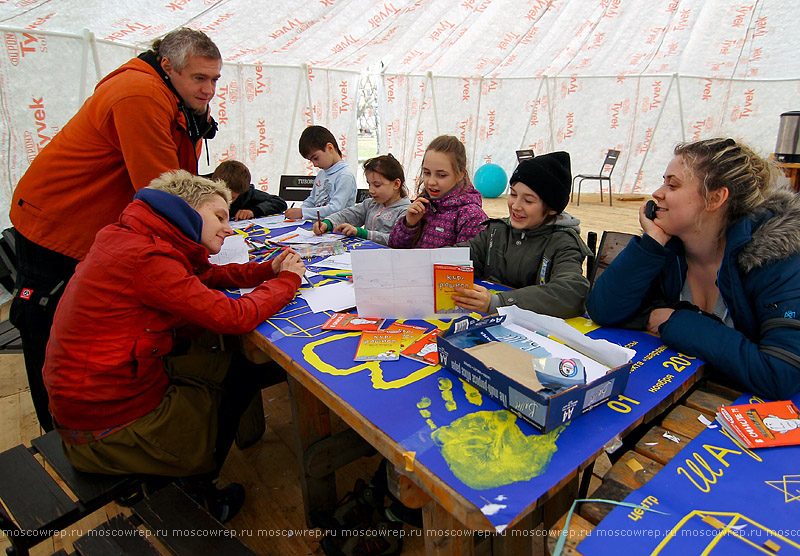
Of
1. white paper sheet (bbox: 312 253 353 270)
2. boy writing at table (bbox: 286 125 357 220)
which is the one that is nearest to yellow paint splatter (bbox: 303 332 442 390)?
white paper sheet (bbox: 312 253 353 270)

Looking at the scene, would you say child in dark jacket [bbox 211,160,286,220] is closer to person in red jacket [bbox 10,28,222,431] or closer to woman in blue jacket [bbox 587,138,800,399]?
person in red jacket [bbox 10,28,222,431]

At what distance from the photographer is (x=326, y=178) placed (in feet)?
11.5

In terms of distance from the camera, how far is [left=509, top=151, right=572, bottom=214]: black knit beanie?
5.26 feet

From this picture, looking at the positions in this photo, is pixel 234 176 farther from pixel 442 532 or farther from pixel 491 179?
pixel 491 179

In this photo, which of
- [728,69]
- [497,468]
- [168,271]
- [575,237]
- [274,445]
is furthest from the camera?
[728,69]

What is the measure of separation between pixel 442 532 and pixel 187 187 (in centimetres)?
129

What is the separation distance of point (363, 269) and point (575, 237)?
0.83 m

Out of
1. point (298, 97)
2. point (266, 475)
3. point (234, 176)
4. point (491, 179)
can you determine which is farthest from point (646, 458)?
point (491, 179)

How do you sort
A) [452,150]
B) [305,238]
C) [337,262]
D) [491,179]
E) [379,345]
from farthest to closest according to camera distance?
1. [491,179]
2. [305,238]
3. [452,150]
4. [337,262]
5. [379,345]

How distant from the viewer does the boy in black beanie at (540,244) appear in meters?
1.43

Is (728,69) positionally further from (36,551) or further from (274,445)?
(36,551)

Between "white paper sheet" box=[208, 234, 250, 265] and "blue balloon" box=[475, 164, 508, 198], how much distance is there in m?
6.86

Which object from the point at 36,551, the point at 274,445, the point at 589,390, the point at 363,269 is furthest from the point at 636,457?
the point at 36,551

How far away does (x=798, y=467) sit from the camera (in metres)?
0.79
